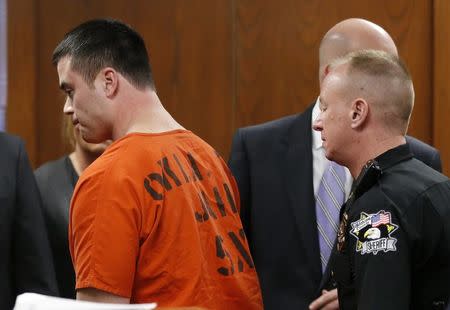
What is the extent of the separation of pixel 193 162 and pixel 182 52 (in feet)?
5.78

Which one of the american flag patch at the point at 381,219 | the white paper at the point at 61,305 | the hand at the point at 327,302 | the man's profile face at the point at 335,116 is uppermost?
the man's profile face at the point at 335,116

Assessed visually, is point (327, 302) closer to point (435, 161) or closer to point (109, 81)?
point (435, 161)

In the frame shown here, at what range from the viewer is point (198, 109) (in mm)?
3803

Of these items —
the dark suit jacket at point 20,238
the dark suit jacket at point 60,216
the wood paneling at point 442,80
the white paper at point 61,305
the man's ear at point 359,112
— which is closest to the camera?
the white paper at point 61,305

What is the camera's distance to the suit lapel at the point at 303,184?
2.64 meters

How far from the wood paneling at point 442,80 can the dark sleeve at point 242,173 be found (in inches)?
40.5

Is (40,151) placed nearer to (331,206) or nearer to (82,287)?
(331,206)

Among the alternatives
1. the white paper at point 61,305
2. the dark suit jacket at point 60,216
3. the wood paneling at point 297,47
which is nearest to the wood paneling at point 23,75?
the dark suit jacket at point 60,216

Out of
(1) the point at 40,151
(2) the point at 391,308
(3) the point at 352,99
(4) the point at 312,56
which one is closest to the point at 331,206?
(3) the point at 352,99

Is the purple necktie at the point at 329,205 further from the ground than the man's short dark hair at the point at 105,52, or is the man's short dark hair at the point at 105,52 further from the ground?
the man's short dark hair at the point at 105,52

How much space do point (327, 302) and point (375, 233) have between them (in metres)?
0.59

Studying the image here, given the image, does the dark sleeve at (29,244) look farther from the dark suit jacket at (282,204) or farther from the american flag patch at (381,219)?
the american flag patch at (381,219)

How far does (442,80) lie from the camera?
352cm

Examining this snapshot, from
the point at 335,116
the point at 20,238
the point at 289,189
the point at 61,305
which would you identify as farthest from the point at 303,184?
the point at 61,305
